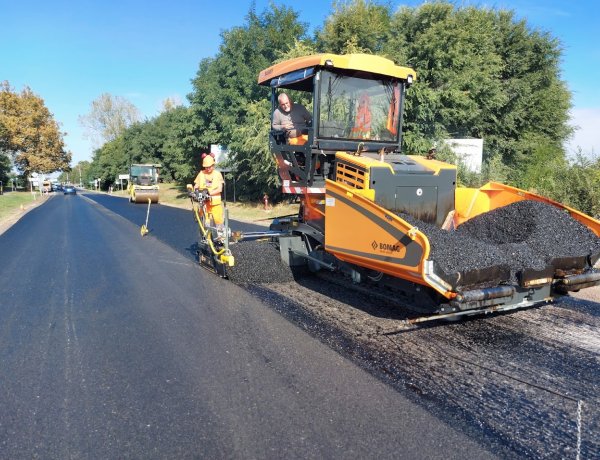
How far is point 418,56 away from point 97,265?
14.5m

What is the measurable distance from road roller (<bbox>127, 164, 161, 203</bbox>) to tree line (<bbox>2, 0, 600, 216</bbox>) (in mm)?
2979

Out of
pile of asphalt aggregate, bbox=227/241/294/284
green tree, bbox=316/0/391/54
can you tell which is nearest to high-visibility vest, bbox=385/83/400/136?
pile of asphalt aggregate, bbox=227/241/294/284

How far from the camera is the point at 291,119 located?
6.18 metres

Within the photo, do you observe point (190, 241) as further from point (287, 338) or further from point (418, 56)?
point (418, 56)

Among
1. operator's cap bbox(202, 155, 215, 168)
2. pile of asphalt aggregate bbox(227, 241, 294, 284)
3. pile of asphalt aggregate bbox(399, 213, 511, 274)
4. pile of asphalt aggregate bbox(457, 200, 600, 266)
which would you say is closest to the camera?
pile of asphalt aggregate bbox(399, 213, 511, 274)

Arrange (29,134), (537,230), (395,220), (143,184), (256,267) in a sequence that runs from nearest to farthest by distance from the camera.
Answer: (395,220)
(537,230)
(256,267)
(143,184)
(29,134)

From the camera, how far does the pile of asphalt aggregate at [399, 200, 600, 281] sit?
13.1ft

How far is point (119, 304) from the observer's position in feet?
18.3

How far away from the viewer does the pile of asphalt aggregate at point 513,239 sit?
13.1 ft

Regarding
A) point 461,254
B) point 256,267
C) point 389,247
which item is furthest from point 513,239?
point 256,267

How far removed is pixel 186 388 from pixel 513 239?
337 cm

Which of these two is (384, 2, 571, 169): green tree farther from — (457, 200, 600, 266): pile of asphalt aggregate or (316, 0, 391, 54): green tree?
(457, 200, 600, 266): pile of asphalt aggregate

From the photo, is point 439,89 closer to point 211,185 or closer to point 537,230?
point 211,185

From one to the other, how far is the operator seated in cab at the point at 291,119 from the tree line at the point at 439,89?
7.37 meters
